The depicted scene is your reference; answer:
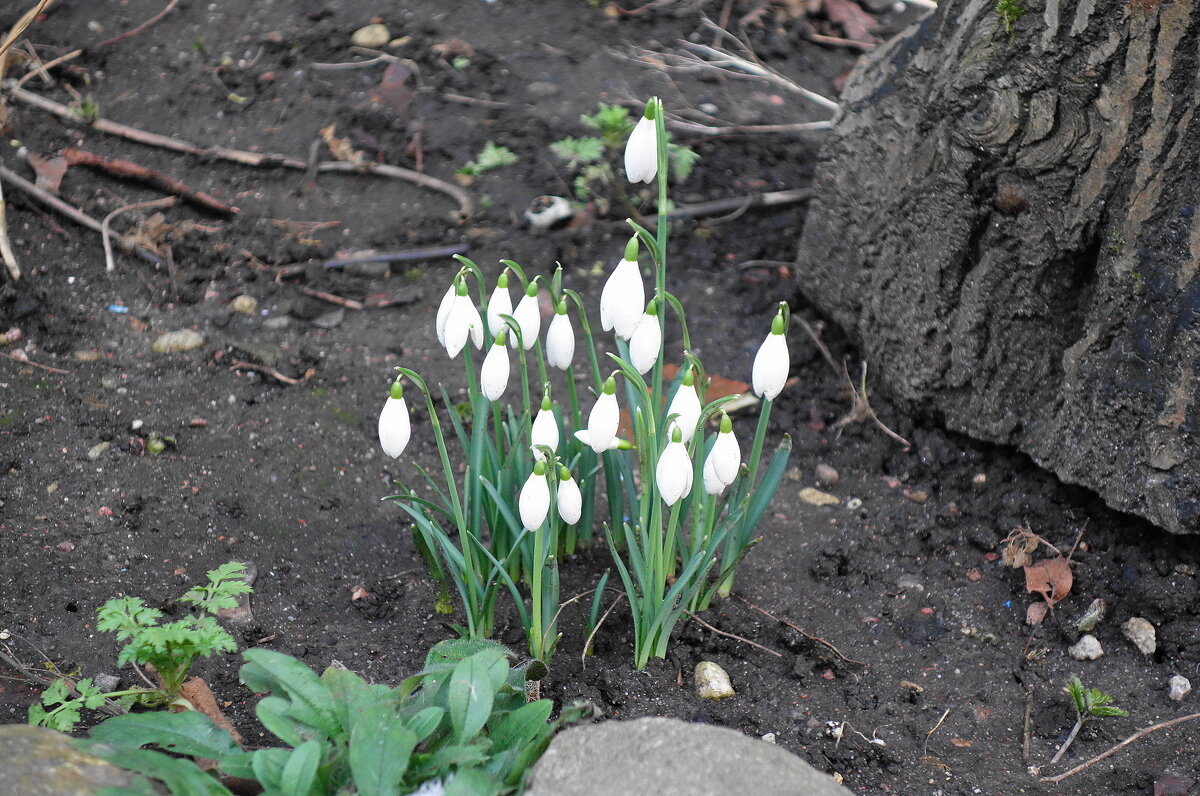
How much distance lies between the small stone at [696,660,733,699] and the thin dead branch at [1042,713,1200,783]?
65 cm

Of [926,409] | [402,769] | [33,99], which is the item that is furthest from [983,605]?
[33,99]

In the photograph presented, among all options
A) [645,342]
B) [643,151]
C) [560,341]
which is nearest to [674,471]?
[645,342]

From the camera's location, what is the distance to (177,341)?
3264 millimetres

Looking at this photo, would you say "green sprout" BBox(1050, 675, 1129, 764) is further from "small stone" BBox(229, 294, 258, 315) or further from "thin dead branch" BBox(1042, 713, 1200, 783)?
"small stone" BBox(229, 294, 258, 315)

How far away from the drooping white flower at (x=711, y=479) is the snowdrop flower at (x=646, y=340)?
22cm

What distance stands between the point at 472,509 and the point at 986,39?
5.56ft

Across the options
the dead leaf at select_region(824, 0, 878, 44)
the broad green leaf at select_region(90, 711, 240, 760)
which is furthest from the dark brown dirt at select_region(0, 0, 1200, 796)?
the dead leaf at select_region(824, 0, 878, 44)

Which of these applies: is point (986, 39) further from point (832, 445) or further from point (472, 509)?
point (472, 509)

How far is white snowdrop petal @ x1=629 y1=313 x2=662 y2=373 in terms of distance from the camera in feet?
6.35

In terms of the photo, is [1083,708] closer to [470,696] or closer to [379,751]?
[470,696]

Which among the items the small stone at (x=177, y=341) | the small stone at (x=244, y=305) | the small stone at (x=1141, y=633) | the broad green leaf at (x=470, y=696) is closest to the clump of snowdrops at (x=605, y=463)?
the broad green leaf at (x=470, y=696)

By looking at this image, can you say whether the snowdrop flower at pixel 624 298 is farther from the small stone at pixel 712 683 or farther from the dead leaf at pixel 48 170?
the dead leaf at pixel 48 170

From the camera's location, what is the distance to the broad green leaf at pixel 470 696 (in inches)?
70.3

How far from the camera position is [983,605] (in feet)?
8.50
